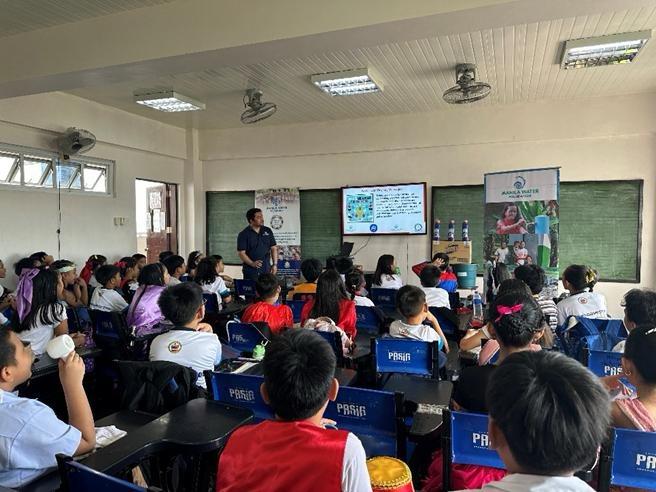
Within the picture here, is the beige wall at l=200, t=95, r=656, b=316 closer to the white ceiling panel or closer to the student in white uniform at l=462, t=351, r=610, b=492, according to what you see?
the white ceiling panel

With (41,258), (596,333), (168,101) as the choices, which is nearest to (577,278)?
(596,333)

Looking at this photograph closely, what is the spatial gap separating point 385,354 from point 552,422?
6.05 feet

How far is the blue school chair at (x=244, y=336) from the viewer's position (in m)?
3.08

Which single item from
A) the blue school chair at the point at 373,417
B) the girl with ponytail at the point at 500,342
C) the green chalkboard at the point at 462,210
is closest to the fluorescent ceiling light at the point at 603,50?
the green chalkboard at the point at 462,210

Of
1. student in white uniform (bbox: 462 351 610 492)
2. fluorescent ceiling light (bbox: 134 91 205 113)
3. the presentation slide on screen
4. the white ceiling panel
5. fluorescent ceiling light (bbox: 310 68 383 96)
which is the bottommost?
student in white uniform (bbox: 462 351 610 492)

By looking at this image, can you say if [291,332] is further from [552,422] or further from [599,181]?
[599,181]

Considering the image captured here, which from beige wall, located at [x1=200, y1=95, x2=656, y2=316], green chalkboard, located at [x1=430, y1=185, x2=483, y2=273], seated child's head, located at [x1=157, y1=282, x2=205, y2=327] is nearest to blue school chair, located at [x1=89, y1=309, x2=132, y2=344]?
seated child's head, located at [x1=157, y1=282, x2=205, y2=327]

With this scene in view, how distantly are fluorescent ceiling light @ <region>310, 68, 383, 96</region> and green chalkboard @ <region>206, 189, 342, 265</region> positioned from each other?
2183mm

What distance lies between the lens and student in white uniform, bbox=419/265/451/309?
13.0ft

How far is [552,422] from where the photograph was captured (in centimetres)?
81

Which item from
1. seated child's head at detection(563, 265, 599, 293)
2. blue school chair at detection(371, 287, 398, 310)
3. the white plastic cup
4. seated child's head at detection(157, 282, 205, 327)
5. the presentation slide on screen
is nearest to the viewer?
the white plastic cup

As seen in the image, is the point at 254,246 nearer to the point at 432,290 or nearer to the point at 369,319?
the point at 369,319

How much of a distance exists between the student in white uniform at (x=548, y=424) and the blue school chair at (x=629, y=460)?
63 centimetres

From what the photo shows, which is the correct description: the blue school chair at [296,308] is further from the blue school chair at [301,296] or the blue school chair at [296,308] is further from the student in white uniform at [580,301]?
the student in white uniform at [580,301]
